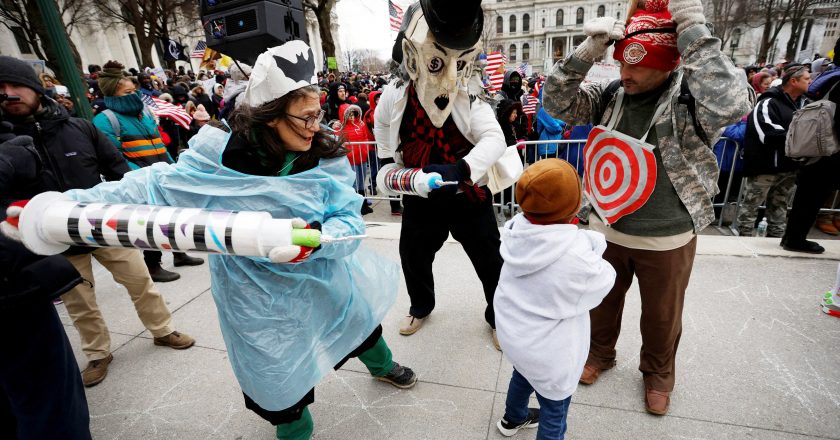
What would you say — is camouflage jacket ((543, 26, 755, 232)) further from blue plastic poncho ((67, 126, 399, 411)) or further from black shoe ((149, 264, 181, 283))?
black shoe ((149, 264, 181, 283))

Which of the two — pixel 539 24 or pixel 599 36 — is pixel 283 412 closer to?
pixel 599 36

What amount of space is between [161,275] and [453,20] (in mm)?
3767

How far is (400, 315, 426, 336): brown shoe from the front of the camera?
2953 mm

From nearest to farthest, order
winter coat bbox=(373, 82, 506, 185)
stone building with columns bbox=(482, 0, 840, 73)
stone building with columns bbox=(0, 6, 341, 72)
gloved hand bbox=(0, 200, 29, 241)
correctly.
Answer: gloved hand bbox=(0, 200, 29, 241), winter coat bbox=(373, 82, 506, 185), stone building with columns bbox=(0, 6, 341, 72), stone building with columns bbox=(482, 0, 840, 73)

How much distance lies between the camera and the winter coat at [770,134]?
170 inches

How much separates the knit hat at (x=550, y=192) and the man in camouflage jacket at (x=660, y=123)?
1.84 ft

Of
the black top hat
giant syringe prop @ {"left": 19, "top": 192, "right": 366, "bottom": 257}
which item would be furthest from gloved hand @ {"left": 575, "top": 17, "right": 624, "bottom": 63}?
giant syringe prop @ {"left": 19, "top": 192, "right": 366, "bottom": 257}

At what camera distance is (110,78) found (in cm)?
382

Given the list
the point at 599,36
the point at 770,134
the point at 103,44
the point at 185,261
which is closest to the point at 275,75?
the point at 599,36

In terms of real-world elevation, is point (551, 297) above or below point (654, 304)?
above

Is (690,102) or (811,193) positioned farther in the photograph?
(811,193)

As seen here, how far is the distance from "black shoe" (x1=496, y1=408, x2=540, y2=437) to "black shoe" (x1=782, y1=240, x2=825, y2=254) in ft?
10.9

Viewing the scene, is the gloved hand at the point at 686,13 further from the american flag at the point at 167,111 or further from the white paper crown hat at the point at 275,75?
the american flag at the point at 167,111

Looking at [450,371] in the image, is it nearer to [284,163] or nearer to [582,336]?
[582,336]
